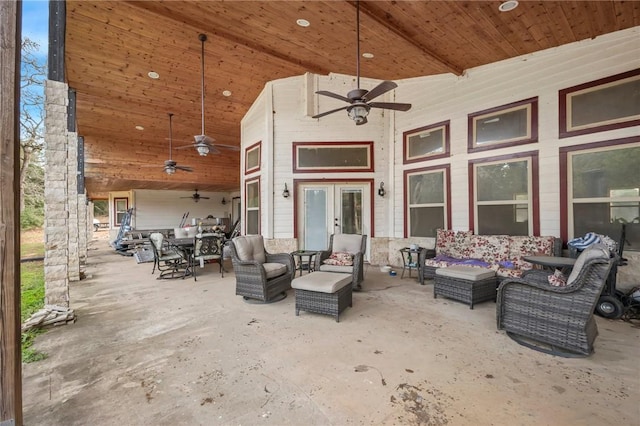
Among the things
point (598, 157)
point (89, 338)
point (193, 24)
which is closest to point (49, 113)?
point (193, 24)

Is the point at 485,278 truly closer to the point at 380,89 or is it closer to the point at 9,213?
the point at 380,89

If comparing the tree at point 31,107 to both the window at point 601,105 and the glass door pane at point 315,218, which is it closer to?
the glass door pane at point 315,218

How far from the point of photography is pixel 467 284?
3.85 m

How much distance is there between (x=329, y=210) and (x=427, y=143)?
8.90 feet

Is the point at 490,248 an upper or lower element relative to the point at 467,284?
upper

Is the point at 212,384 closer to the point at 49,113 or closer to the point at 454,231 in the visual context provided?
the point at 49,113

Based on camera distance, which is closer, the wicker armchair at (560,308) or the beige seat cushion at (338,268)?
the wicker armchair at (560,308)

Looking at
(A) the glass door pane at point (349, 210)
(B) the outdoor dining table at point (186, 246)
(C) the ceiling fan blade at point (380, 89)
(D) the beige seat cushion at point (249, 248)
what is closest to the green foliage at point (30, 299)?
(B) the outdoor dining table at point (186, 246)

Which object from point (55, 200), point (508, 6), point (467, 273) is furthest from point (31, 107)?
point (467, 273)

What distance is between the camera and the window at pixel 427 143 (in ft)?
19.6

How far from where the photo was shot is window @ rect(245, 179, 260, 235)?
7605 millimetres

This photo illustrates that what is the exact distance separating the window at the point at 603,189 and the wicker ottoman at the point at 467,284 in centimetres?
182

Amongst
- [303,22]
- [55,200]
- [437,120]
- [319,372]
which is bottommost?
[319,372]

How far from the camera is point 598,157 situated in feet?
14.0
